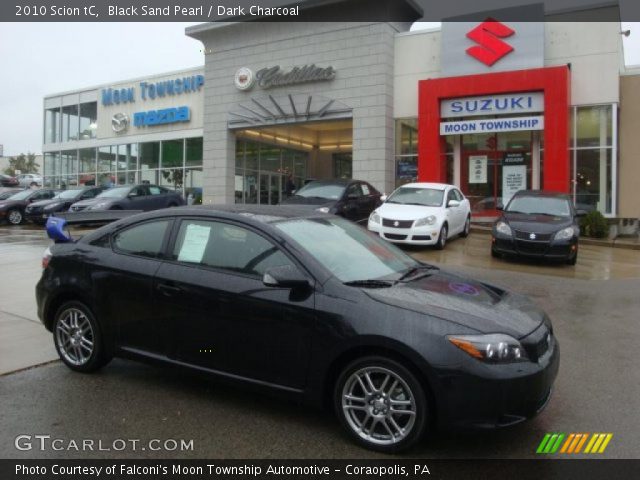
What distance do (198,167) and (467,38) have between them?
14232 millimetres

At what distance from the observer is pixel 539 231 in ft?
38.9

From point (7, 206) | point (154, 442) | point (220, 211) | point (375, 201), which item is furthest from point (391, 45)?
point (154, 442)

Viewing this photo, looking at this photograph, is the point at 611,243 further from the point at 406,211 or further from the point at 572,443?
the point at 572,443

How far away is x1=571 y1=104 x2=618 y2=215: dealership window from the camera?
1872 centimetres

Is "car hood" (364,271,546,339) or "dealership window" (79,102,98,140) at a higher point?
"dealership window" (79,102,98,140)

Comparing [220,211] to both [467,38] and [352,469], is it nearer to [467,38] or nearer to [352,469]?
[352,469]

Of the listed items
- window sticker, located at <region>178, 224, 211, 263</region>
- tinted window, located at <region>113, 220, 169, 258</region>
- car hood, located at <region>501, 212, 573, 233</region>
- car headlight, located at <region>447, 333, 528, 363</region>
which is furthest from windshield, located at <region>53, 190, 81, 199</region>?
car headlight, located at <region>447, 333, 528, 363</region>

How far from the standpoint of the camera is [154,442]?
372cm

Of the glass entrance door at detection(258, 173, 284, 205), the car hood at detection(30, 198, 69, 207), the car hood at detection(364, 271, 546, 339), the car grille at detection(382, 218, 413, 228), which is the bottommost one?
the car hood at detection(364, 271, 546, 339)

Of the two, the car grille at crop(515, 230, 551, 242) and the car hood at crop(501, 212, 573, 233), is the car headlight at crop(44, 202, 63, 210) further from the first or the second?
the car grille at crop(515, 230, 551, 242)

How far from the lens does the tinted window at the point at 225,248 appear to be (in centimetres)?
415

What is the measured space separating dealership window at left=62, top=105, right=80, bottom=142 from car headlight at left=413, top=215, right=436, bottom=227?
2742cm

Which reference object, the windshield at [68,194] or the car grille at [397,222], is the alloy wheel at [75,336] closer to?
the car grille at [397,222]

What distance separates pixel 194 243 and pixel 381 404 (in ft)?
6.34
